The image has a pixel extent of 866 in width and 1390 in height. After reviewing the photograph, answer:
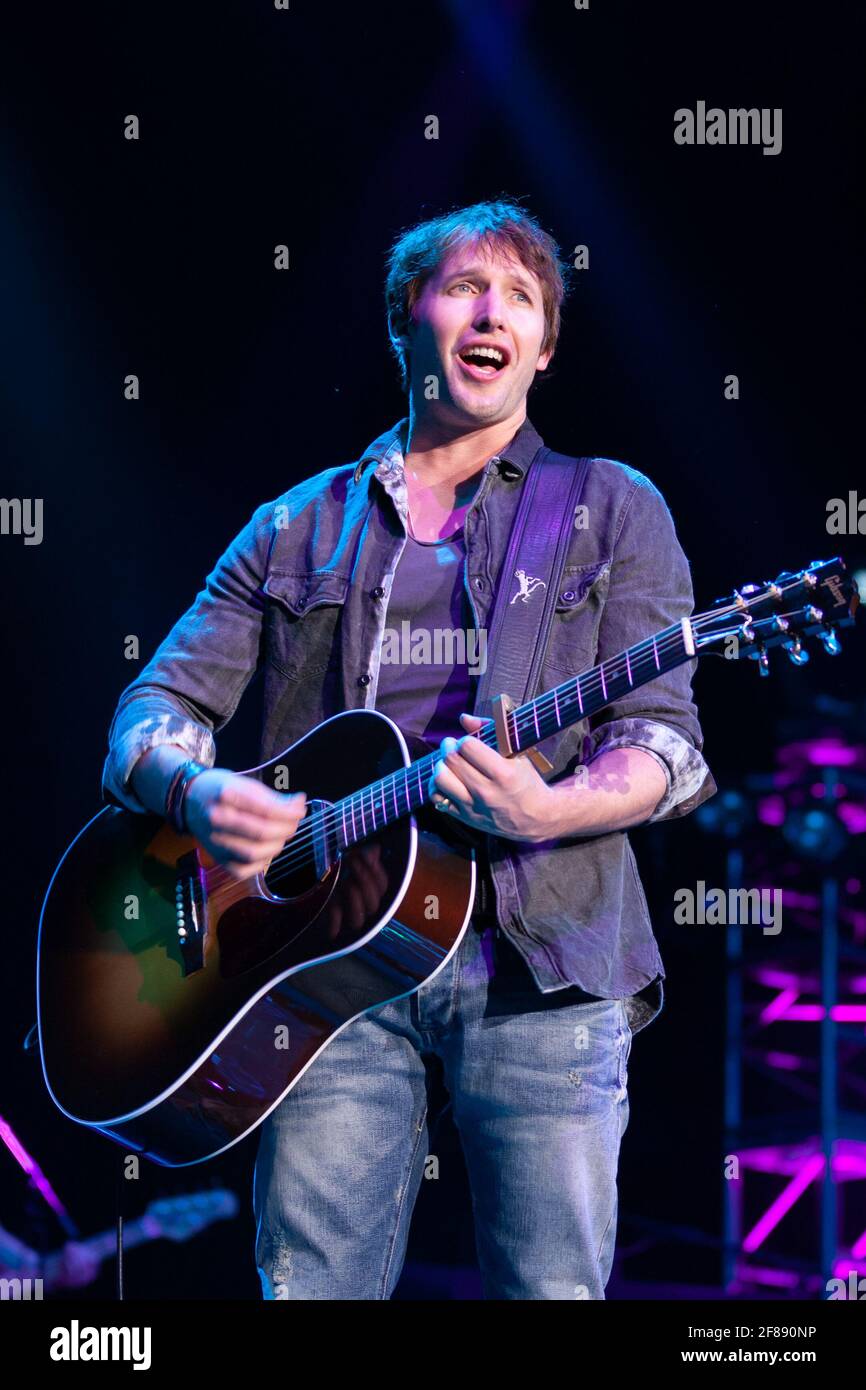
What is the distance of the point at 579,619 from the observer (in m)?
→ 2.37

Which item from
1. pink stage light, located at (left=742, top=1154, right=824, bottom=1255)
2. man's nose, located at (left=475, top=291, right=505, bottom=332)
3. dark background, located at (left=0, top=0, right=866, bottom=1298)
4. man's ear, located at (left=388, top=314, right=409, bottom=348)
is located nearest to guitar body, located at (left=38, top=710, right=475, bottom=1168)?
man's nose, located at (left=475, top=291, right=505, bottom=332)

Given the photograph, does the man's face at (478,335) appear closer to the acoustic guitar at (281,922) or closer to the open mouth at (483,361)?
the open mouth at (483,361)

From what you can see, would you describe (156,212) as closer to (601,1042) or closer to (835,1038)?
(601,1042)

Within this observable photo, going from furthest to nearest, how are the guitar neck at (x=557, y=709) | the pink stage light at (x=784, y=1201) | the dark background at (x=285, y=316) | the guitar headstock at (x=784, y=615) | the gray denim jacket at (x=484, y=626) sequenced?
the pink stage light at (x=784, y=1201) < the dark background at (x=285, y=316) < the gray denim jacket at (x=484, y=626) < the guitar neck at (x=557, y=709) < the guitar headstock at (x=784, y=615)

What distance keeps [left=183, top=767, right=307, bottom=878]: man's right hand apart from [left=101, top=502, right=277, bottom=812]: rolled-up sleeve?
0.89 ft

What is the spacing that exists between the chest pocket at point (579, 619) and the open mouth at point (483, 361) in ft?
1.53

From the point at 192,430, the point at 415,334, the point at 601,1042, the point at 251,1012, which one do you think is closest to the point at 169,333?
the point at 192,430

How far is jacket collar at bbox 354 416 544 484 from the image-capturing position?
2.58 m

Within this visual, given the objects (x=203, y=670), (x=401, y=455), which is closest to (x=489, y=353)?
(x=401, y=455)

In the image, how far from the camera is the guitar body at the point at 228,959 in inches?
86.0

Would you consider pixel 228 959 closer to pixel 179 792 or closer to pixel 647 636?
pixel 179 792

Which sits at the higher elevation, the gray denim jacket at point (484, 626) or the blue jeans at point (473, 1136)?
the gray denim jacket at point (484, 626)

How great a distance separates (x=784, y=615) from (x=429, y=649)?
0.67 m

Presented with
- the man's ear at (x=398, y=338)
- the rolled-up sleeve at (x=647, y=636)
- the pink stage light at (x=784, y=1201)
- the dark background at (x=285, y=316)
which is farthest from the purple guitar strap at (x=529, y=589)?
the pink stage light at (x=784, y=1201)
